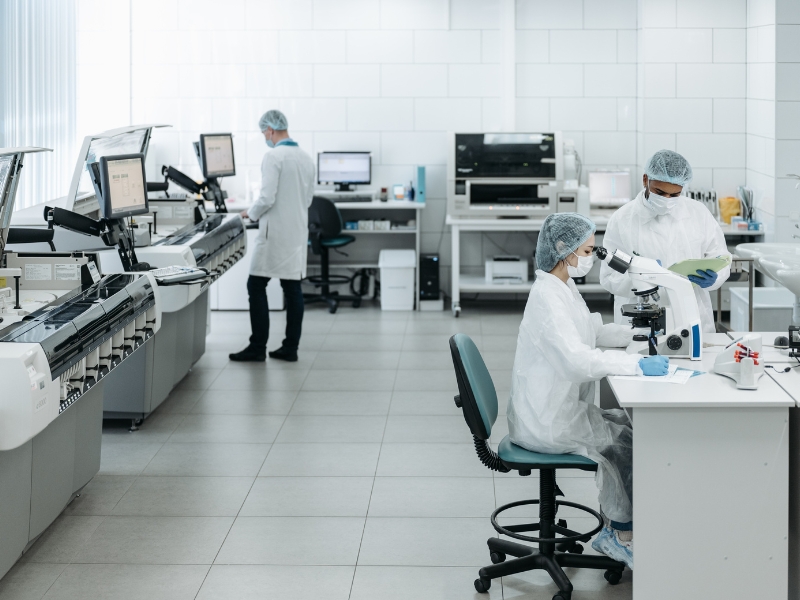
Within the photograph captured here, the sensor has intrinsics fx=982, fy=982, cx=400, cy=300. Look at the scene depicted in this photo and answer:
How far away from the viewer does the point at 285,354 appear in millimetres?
5816

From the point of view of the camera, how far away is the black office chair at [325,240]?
6.92 meters

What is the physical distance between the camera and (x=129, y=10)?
24.0ft

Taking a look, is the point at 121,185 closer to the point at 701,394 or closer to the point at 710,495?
the point at 701,394

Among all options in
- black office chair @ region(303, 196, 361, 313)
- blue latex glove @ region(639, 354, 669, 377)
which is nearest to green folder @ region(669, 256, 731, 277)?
blue latex glove @ region(639, 354, 669, 377)

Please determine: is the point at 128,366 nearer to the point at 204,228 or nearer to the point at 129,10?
the point at 204,228

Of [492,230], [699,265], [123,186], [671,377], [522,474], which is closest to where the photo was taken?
[671,377]

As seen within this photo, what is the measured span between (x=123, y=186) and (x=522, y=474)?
6.91 ft

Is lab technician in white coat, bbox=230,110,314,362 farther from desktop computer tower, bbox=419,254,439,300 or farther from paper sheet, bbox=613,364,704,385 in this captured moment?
paper sheet, bbox=613,364,704,385

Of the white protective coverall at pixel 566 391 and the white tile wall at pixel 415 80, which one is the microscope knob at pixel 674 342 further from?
the white tile wall at pixel 415 80

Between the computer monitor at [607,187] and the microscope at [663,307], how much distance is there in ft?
13.6

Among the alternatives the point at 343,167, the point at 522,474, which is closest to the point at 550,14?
the point at 343,167

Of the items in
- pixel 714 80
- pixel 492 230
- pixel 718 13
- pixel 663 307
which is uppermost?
pixel 718 13

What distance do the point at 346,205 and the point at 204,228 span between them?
2193 mm

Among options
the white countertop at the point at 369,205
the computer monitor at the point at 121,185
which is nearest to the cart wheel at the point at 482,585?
the computer monitor at the point at 121,185
